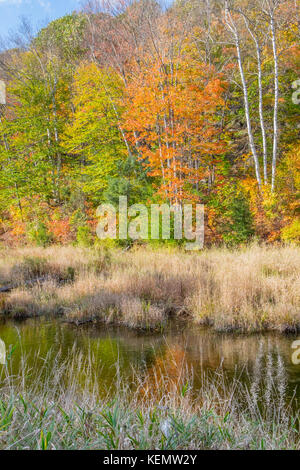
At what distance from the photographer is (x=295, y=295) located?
8.54 metres

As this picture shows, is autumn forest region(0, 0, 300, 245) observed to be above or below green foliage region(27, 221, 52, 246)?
above

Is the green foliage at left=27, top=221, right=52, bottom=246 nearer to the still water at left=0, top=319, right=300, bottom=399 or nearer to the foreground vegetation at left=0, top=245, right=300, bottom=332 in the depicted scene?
the foreground vegetation at left=0, top=245, right=300, bottom=332

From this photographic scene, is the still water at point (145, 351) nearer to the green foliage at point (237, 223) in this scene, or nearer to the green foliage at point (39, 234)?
the green foliage at point (237, 223)

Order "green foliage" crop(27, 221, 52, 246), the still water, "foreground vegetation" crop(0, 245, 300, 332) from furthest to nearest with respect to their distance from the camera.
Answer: "green foliage" crop(27, 221, 52, 246)
"foreground vegetation" crop(0, 245, 300, 332)
the still water

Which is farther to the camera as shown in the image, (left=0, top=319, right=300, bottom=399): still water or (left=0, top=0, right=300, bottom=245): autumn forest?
(left=0, top=0, right=300, bottom=245): autumn forest

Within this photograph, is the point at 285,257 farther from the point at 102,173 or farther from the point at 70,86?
the point at 70,86

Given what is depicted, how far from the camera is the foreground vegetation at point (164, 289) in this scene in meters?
8.53

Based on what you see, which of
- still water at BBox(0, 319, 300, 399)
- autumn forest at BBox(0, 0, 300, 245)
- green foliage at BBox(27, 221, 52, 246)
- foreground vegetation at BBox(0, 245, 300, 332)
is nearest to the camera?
still water at BBox(0, 319, 300, 399)

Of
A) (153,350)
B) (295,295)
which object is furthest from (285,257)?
(153,350)

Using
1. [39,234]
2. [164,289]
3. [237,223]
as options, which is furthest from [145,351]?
[39,234]

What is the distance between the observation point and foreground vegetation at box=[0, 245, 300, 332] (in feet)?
28.0

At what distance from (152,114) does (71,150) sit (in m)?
7.03

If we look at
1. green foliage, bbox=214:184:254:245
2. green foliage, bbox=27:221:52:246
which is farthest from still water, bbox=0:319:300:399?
green foliage, bbox=27:221:52:246

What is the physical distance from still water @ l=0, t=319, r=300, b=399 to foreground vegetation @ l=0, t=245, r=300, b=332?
442 mm
